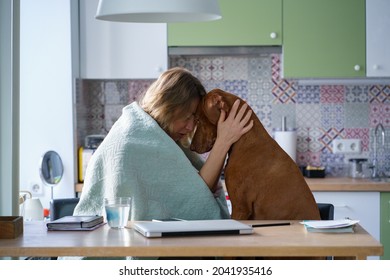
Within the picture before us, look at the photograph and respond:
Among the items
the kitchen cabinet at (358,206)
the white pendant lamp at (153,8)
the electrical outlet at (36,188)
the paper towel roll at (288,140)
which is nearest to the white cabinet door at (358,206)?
the kitchen cabinet at (358,206)

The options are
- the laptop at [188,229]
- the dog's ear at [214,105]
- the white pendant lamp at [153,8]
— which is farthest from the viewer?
the dog's ear at [214,105]

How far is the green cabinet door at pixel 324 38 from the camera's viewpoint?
4195 millimetres

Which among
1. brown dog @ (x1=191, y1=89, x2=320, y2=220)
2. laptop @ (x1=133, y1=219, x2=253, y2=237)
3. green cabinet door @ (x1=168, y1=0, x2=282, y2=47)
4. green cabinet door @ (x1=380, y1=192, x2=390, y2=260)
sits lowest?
green cabinet door @ (x1=380, y1=192, x2=390, y2=260)

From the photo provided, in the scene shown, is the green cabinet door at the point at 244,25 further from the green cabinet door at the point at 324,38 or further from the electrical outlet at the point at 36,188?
the electrical outlet at the point at 36,188

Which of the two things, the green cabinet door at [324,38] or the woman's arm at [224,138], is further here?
the green cabinet door at [324,38]

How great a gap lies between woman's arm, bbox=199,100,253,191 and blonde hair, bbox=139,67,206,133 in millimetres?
153

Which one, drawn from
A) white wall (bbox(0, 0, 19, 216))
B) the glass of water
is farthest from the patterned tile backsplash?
the glass of water

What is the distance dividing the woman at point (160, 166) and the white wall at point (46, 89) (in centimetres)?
157

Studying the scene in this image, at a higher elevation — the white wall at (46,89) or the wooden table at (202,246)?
the white wall at (46,89)

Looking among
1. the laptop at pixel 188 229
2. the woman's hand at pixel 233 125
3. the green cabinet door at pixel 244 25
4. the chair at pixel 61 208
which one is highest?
the green cabinet door at pixel 244 25

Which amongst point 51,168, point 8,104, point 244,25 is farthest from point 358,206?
point 8,104

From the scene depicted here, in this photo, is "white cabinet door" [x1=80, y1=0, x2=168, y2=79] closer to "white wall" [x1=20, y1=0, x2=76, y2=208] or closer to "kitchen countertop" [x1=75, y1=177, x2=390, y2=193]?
"white wall" [x1=20, y1=0, x2=76, y2=208]

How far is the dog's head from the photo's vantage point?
259 centimetres

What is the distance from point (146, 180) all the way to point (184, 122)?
31cm
